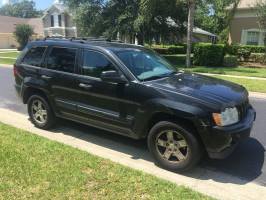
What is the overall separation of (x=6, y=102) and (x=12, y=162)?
200 inches

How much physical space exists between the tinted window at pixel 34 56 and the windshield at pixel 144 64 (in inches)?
75.9

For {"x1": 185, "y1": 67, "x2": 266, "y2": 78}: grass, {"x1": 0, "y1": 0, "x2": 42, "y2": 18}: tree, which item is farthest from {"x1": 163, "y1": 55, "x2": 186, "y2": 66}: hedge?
{"x1": 0, "y1": 0, "x2": 42, "y2": 18}: tree

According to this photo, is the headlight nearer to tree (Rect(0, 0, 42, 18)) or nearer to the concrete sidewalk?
the concrete sidewalk

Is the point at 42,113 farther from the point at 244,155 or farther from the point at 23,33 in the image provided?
the point at 23,33

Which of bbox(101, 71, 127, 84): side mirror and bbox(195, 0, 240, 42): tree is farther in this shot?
bbox(195, 0, 240, 42): tree

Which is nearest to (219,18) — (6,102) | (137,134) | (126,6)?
(126,6)

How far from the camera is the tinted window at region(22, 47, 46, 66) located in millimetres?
7039

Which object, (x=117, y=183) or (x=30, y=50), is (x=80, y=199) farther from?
(x=30, y=50)

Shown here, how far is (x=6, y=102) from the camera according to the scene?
979cm

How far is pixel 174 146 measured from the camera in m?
5.08

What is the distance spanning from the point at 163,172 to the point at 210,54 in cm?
1708

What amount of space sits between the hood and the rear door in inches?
64.1

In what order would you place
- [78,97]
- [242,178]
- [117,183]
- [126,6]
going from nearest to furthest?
[117,183], [242,178], [78,97], [126,6]

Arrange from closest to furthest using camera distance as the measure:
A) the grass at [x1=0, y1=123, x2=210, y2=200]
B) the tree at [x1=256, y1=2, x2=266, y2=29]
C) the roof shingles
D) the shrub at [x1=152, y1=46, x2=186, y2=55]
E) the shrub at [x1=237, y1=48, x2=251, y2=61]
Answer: the grass at [x1=0, y1=123, x2=210, y2=200], the tree at [x1=256, y1=2, x2=266, y2=29], the shrub at [x1=237, y1=48, x2=251, y2=61], the shrub at [x1=152, y1=46, x2=186, y2=55], the roof shingles
